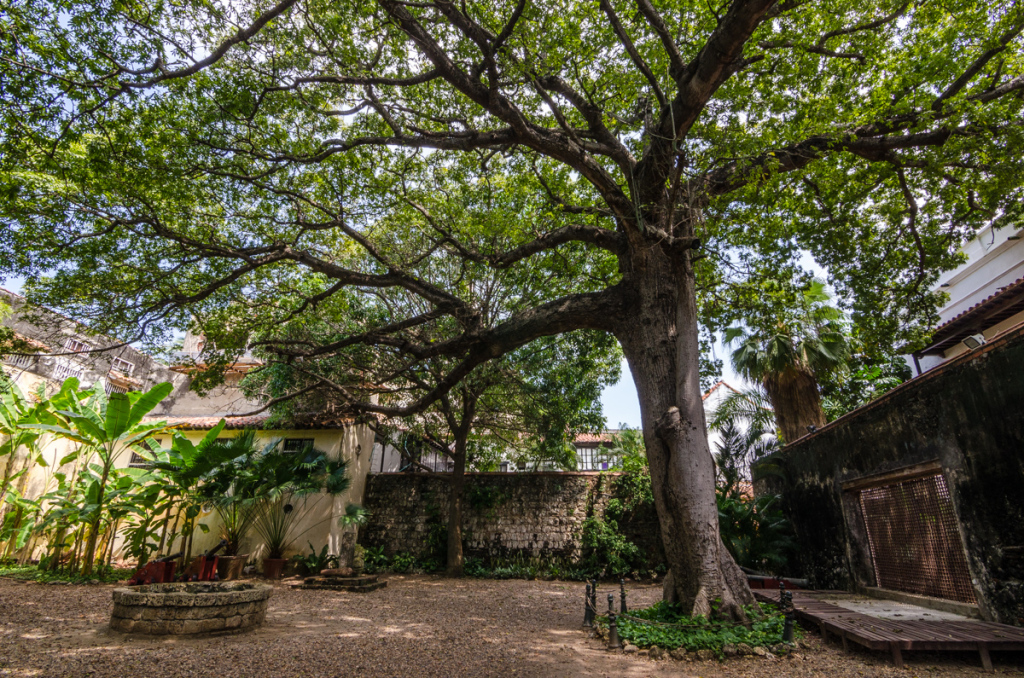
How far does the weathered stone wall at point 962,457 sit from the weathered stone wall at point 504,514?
5.44m

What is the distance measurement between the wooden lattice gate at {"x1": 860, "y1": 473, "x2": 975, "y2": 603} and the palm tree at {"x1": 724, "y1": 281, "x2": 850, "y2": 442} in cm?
536

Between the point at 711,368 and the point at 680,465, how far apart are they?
481 centimetres

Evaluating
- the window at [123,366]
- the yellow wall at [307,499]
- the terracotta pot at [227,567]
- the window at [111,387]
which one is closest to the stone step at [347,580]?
the terracotta pot at [227,567]

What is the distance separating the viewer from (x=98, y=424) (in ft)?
35.2

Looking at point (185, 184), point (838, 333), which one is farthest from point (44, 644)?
point (838, 333)

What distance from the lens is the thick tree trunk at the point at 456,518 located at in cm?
1383

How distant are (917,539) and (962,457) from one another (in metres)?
2.48

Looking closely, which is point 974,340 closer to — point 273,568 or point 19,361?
point 273,568

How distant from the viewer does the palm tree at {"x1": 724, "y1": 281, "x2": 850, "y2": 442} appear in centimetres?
1473

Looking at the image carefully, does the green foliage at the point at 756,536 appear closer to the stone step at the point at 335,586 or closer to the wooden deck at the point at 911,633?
the wooden deck at the point at 911,633

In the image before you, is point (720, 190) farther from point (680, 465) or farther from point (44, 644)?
point (44, 644)

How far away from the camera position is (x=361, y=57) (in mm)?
8188

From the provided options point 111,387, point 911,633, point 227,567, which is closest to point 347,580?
point 227,567

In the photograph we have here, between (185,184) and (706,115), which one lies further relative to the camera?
(706,115)
